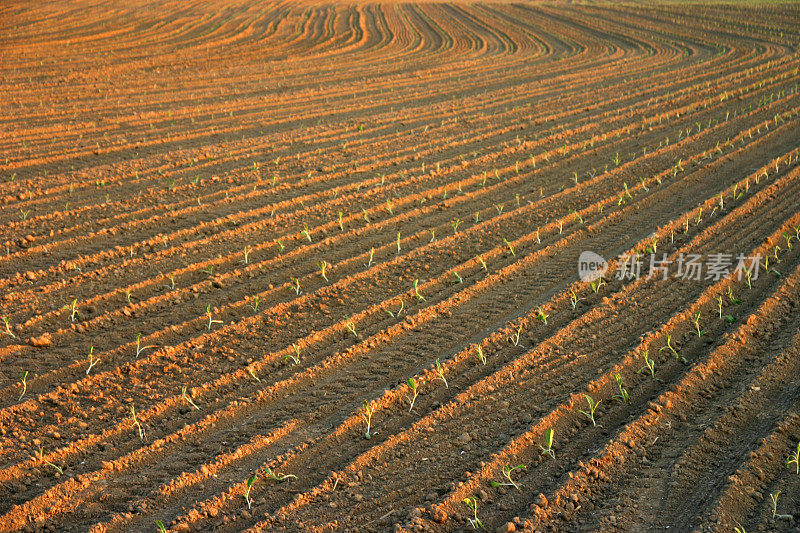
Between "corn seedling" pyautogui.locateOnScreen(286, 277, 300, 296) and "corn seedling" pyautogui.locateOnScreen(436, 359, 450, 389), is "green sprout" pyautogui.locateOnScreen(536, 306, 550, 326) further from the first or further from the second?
"corn seedling" pyautogui.locateOnScreen(286, 277, 300, 296)

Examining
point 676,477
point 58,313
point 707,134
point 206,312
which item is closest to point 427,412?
point 676,477

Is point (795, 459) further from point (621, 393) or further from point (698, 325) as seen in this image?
point (698, 325)

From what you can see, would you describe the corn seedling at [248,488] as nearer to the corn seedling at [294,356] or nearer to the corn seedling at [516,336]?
the corn seedling at [294,356]

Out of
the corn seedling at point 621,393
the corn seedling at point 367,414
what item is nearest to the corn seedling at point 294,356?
the corn seedling at point 367,414

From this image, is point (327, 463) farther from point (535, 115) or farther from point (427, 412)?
point (535, 115)

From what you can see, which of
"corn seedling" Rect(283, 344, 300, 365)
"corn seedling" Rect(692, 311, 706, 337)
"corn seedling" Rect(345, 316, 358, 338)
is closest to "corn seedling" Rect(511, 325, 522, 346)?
"corn seedling" Rect(345, 316, 358, 338)

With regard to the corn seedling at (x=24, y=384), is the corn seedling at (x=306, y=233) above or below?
above
